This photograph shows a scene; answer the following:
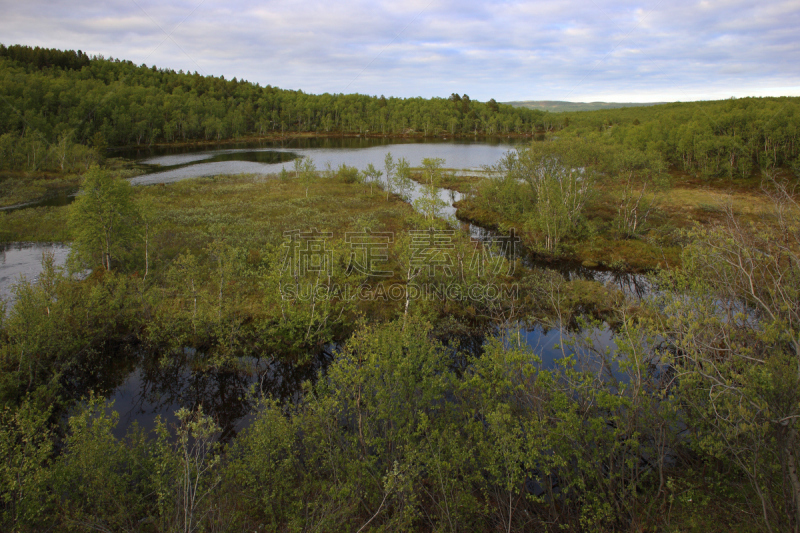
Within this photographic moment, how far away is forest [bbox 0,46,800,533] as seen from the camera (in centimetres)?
1037

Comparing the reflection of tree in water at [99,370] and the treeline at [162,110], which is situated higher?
the treeline at [162,110]

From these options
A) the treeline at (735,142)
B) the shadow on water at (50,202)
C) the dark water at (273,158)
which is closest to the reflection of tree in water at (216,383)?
the shadow on water at (50,202)

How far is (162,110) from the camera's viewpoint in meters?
129

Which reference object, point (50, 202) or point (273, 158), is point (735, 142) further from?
point (50, 202)

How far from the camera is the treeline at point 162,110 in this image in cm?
9725

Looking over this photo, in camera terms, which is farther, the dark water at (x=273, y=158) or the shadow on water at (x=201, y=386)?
the dark water at (x=273, y=158)

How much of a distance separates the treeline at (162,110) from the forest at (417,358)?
4981 centimetres

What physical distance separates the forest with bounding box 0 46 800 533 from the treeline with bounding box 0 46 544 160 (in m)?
49.8

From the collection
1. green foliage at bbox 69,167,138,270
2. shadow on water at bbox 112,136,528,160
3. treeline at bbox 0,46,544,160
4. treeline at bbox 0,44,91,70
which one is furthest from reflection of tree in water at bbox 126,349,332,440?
treeline at bbox 0,44,91,70

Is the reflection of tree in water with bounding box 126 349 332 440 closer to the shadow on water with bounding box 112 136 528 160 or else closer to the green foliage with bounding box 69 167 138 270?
the green foliage with bounding box 69 167 138 270

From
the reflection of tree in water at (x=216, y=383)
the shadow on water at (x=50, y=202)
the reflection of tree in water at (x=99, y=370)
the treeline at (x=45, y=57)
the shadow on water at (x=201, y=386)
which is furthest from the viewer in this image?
the treeline at (x=45, y=57)

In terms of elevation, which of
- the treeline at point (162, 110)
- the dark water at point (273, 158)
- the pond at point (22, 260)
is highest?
the treeline at point (162, 110)

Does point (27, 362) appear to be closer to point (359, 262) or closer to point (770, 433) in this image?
point (359, 262)

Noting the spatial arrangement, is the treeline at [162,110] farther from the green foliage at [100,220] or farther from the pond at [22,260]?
the green foliage at [100,220]
